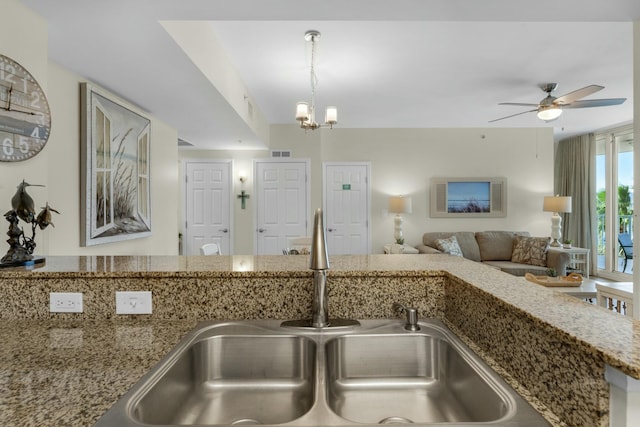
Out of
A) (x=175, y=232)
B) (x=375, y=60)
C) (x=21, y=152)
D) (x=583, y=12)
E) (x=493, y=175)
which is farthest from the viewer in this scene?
(x=493, y=175)

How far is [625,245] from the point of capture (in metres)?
5.73

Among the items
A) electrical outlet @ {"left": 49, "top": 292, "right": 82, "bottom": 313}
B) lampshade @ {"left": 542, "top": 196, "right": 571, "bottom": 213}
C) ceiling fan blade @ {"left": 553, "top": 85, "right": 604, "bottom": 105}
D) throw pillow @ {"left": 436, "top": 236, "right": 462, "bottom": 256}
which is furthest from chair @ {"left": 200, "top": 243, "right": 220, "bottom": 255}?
lampshade @ {"left": 542, "top": 196, "right": 571, "bottom": 213}

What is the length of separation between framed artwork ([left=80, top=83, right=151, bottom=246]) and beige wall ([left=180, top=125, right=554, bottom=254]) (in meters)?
2.56

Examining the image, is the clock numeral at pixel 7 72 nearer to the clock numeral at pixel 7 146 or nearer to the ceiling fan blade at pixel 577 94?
the clock numeral at pixel 7 146

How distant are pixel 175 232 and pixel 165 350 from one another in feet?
12.1

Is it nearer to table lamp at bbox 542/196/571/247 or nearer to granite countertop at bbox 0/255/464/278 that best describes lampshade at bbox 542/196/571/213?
table lamp at bbox 542/196/571/247

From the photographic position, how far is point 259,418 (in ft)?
2.89

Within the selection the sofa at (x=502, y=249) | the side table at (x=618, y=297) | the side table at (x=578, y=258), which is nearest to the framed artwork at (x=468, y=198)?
the sofa at (x=502, y=249)

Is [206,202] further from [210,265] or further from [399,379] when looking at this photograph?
[399,379]

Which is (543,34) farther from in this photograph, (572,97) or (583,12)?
(583,12)

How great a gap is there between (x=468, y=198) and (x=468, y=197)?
0.05ft

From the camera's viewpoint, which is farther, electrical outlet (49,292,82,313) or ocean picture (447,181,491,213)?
ocean picture (447,181,491,213)

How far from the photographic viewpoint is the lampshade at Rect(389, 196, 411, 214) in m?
5.33

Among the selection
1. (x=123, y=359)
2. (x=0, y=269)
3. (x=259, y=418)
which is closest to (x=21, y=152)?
(x=0, y=269)
